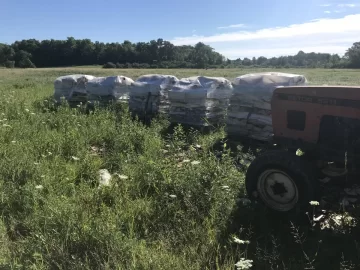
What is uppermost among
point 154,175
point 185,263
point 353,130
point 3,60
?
point 3,60

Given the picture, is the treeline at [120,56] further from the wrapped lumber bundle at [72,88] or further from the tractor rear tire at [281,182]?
the tractor rear tire at [281,182]

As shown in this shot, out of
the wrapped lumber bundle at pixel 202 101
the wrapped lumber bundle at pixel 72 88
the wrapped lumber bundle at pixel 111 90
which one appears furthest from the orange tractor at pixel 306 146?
the wrapped lumber bundle at pixel 72 88

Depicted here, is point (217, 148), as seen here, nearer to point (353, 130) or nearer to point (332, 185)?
point (332, 185)

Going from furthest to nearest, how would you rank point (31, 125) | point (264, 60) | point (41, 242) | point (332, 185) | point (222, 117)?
point (264, 60) < point (222, 117) < point (31, 125) < point (332, 185) < point (41, 242)

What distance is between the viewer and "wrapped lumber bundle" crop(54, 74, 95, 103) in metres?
11.3

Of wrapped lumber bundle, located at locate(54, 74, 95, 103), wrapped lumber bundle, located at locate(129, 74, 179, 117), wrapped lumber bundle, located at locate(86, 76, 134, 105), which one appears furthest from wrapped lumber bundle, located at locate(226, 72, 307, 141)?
wrapped lumber bundle, located at locate(54, 74, 95, 103)

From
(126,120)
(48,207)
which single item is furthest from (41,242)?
(126,120)

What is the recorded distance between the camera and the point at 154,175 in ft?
14.5

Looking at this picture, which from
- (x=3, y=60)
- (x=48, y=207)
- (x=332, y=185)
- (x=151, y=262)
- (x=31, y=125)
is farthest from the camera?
(x=3, y=60)

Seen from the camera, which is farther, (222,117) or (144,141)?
(222,117)

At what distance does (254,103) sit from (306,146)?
3366 millimetres

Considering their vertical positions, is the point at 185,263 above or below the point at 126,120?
below

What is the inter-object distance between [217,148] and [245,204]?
2889 millimetres

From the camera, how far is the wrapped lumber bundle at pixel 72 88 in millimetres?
11281
